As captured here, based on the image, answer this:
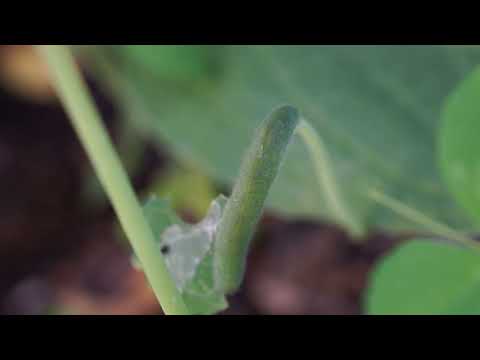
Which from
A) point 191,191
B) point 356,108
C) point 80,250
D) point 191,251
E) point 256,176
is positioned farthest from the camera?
point 80,250

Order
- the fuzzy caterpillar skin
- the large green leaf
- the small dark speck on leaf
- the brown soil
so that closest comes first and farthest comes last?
the fuzzy caterpillar skin < the small dark speck on leaf < the large green leaf < the brown soil

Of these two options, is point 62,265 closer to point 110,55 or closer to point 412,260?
point 110,55

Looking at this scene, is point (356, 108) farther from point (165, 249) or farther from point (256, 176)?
point (256, 176)

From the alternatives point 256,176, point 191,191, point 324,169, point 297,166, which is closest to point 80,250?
point 191,191

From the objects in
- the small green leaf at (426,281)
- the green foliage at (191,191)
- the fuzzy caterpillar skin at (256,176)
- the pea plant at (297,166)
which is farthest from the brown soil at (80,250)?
the fuzzy caterpillar skin at (256,176)

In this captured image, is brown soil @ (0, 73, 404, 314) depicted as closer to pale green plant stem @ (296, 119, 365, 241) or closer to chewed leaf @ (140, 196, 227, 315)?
pale green plant stem @ (296, 119, 365, 241)

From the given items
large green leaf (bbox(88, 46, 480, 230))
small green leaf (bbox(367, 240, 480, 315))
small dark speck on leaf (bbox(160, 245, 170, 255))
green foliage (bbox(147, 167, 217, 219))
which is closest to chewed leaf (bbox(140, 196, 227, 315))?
small dark speck on leaf (bbox(160, 245, 170, 255))
